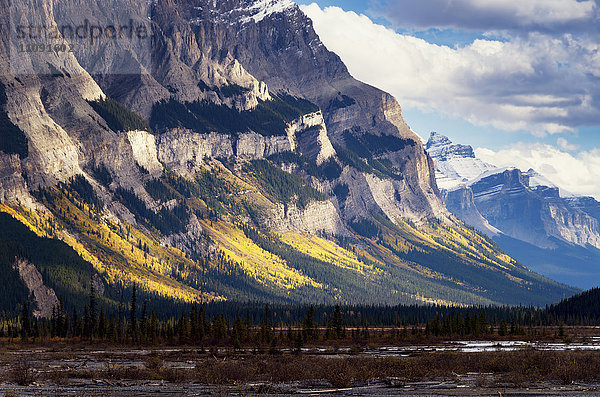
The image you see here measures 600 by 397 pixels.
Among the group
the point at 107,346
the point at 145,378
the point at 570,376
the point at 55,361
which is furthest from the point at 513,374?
the point at 107,346

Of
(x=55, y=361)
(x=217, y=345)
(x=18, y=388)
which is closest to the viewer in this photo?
(x=18, y=388)

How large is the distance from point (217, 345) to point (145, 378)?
78.3m

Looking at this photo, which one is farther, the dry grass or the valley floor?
the dry grass

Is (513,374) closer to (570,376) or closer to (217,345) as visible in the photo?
(570,376)

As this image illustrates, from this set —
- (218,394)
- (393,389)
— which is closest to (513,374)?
(393,389)

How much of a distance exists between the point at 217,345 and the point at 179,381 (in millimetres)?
81120

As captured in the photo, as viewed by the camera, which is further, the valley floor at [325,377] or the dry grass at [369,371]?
the dry grass at [369,371]

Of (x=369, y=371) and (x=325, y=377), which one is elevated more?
(x=369, y=371)

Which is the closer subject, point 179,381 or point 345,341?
point 179,381

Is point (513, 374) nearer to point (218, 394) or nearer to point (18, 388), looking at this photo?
point (218, 394)

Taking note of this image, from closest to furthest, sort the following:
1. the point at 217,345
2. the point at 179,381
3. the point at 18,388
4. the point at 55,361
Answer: the point at 18,388, the point at 179,381, the point at 55,361, the point at 217,345

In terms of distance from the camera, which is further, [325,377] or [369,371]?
[369,371]

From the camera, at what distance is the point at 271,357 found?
13500 centimetres

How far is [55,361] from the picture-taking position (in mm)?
134750
